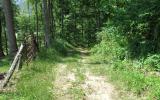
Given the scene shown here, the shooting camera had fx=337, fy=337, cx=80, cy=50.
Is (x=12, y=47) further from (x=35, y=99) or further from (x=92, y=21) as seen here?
(x=92, y=21)

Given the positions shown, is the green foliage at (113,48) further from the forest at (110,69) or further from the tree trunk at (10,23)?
the tree trunk at (10,23)

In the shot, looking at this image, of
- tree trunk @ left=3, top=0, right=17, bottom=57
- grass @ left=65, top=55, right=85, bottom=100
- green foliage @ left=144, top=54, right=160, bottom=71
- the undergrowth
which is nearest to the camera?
the undergrowth

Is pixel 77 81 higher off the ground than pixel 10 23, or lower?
lower

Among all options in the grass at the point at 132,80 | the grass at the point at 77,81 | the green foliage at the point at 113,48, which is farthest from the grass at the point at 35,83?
the green foliage at the point at 113,48

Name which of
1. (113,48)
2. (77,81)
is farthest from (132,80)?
(113,48)

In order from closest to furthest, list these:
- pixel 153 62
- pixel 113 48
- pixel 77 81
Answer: pixel 77 81 < pixel 153 62 < pixel 113 48

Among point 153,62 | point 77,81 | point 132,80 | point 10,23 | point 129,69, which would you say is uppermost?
point 10,23

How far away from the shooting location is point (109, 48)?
720 inches

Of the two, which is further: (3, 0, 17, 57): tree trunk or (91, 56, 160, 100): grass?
(3, 0, 17, 57): tree trunk

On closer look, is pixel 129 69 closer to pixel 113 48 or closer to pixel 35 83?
pixel 113 48

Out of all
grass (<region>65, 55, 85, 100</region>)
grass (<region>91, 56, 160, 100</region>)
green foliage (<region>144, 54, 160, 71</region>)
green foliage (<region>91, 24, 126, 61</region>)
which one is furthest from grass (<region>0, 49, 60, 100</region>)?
green foliage (<region>144, 54, 160, 71</region>)

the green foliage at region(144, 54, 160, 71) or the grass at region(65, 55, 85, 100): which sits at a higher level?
the green foliage at region(144, 54, 160, 71)

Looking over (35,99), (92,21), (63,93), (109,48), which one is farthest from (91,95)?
(92,21)

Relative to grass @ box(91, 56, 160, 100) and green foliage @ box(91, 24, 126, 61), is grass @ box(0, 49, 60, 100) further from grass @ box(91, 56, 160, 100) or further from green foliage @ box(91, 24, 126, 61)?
green foliage @ box(91, 24, 126, 61)
